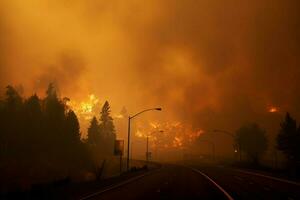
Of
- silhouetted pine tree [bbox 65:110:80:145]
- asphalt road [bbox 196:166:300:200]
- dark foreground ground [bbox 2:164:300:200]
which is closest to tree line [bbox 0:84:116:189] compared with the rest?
silhouetted pine tree [bbox 65:110:80:145]

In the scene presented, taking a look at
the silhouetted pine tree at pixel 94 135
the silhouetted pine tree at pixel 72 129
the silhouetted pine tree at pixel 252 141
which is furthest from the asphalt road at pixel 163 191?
the silhouetted pine tree at pixel 252 141

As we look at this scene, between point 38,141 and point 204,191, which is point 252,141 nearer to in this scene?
point 38,141

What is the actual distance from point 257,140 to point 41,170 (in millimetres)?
106099

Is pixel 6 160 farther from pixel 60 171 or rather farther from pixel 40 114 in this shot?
pixel 40 114

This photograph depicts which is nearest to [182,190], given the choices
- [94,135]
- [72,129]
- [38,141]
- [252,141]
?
[38,141]

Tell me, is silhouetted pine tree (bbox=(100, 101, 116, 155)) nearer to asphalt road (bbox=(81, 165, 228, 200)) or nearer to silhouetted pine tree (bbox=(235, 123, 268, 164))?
silhouetted pine tree (bbox=(235, 123, 268, 164))

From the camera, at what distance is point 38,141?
321 ft

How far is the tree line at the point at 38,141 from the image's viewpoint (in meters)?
85.2

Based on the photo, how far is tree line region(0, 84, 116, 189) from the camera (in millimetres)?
85188

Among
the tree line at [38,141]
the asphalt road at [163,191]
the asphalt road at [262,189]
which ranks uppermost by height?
the tree line at [38,141]

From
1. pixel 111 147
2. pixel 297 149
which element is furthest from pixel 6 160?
pixel 297 149

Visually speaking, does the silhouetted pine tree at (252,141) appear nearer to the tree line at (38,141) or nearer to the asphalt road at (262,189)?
the tree line at (38,141)

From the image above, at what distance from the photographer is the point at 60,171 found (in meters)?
89.8

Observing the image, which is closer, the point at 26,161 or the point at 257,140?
the point at 26,161
